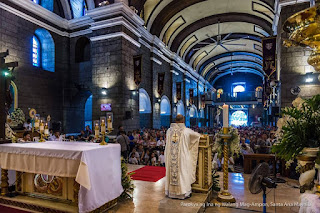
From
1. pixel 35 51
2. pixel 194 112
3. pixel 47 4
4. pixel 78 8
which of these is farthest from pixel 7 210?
pixel 194 112

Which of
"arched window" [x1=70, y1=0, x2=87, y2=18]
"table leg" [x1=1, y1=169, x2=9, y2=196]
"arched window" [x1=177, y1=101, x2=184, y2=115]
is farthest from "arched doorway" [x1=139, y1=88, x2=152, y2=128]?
"table leg" [x1=1, y1=169, x2=9, y2=196]

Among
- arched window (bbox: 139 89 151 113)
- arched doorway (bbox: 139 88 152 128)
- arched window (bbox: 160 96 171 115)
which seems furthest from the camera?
arched window (bbox: 160 96 171 115)

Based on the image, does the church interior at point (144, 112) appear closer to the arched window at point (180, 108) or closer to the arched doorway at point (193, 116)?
the arched doorway at point (193, 116)

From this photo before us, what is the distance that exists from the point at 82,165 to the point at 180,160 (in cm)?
167

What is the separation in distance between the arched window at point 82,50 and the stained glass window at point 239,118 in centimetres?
3377

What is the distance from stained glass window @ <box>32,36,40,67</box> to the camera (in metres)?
12.0

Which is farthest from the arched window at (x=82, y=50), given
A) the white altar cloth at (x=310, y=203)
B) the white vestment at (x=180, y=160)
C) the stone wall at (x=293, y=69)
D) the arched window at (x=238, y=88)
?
the arched window at (x=238, y=88)

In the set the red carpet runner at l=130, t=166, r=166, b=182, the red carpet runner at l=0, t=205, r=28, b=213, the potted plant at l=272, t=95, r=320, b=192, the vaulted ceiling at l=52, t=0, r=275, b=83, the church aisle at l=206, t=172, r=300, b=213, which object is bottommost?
the church aisle at l=206, t=172, r=300, b=213

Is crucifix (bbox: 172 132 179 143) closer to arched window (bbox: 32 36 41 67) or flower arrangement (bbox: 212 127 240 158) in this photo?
flower arrangement (bbox: 212 127 240 158)

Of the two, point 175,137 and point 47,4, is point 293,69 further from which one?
point 47,4

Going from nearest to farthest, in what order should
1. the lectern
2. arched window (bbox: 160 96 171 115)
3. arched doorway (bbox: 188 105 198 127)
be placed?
the lectern
arched window (bbox: 160 96 171 115)
arched doorway (bbox: 188 105 198 127)

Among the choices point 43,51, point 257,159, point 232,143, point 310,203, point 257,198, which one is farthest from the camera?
point 43,51

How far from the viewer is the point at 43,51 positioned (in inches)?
496

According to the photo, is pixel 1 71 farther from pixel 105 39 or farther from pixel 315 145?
pixel 105 39
